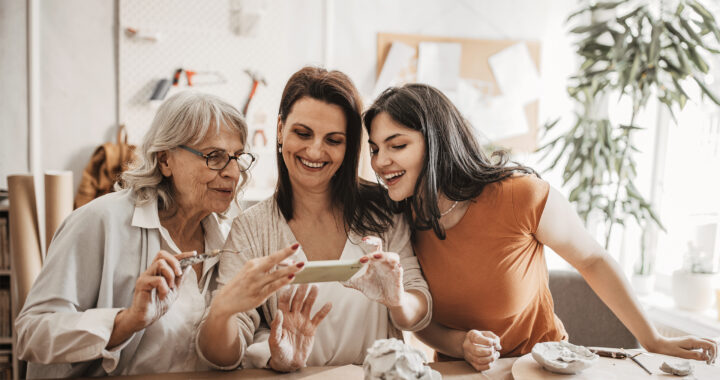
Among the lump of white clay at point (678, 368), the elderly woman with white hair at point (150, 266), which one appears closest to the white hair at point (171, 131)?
the elderly woman with white hair at point (150, 266)

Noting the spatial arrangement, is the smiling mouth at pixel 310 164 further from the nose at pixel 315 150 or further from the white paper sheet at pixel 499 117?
the white paper sheet at pixel 499 117

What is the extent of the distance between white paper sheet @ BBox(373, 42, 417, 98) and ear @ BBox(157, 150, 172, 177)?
7.14ft

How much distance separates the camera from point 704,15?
2.45m

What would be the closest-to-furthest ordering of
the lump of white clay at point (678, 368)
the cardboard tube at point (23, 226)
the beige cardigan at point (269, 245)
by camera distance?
the lump of white clay at point (678, 368), the beige cardigan at point (269, 245), the cardboard tube at point (23, 226)

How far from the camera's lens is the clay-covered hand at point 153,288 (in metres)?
1.22

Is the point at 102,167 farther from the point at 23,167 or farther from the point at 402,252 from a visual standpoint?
the point at 402,252

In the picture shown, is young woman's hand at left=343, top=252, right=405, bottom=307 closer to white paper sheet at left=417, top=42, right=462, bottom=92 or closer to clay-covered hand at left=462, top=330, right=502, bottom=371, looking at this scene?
clay-covered hand at left=462, top=330, right=502, bottom=371

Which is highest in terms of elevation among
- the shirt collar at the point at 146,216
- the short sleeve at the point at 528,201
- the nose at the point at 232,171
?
the nose at the point at 232,171

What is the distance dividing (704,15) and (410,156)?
191 centimetres

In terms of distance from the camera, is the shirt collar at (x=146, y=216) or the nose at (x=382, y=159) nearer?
the shirt collar at (x=146, y=216)

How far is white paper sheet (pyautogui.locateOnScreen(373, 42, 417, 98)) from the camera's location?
3527 millimetres

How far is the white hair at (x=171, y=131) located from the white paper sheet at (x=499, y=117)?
2443 mm

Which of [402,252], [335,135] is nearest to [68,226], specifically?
[335,135]

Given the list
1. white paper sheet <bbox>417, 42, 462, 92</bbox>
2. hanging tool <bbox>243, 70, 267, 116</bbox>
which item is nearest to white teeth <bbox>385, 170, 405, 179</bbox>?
hanging tool <bbox>243, 70, 267, 116</bbox>
